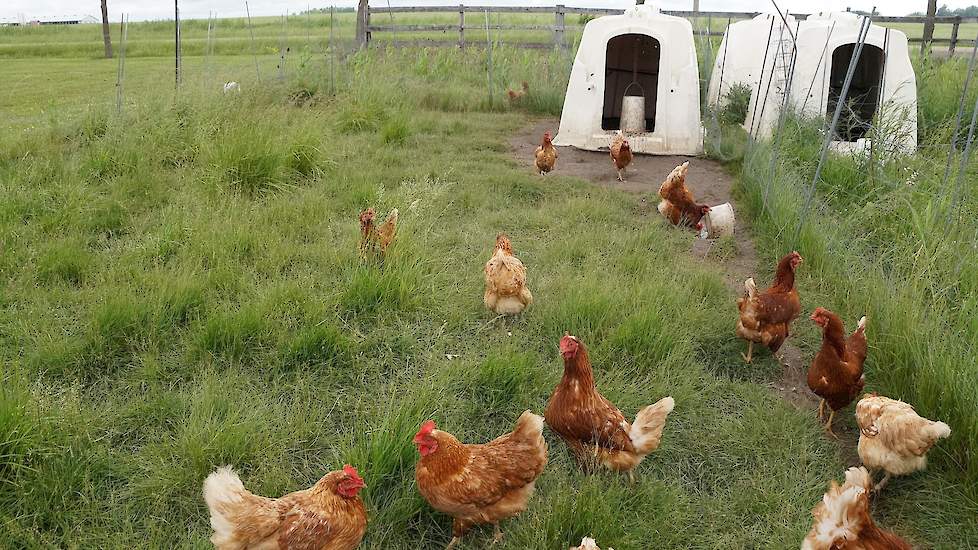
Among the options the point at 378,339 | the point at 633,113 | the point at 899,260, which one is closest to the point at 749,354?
the point at 899,260

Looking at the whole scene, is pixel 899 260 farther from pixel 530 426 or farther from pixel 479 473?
pixel 479 473

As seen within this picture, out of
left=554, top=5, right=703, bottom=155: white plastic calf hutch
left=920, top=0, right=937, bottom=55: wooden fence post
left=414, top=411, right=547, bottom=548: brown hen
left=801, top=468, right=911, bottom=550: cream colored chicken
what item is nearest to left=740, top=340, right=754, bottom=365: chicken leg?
left=801, top=468, right=911, bottom=550: cream colored chicken

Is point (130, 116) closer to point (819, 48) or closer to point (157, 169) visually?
point (157, 169)

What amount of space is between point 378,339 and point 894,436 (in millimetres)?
2255

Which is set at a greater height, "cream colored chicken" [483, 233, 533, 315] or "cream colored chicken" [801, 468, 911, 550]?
"cream colored chicken" [483, 233, 533, 315]

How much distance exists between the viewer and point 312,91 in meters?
8.94

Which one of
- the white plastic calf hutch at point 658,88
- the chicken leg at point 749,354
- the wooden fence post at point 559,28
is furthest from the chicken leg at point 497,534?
the wooden fence post at point 559,28

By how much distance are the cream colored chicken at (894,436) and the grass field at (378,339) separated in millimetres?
139

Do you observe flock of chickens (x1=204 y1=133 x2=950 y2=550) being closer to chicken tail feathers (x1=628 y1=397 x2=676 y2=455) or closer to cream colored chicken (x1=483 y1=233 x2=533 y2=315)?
chicken tail feathers (x1=628 y1=397 x2=676 y2=455)

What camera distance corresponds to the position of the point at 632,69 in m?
9.19

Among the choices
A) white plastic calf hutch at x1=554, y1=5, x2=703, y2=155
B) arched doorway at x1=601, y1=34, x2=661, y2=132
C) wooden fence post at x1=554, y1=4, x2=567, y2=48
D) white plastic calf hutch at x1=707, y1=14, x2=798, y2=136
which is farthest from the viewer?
wooden fence post at x1=554, y1=4, x2=567, y2=48

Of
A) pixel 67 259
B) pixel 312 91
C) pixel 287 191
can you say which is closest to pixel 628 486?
pixel 67 259

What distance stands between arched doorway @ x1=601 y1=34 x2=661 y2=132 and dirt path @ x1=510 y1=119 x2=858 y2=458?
3.20 ft

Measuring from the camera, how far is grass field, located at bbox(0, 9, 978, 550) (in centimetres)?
221
